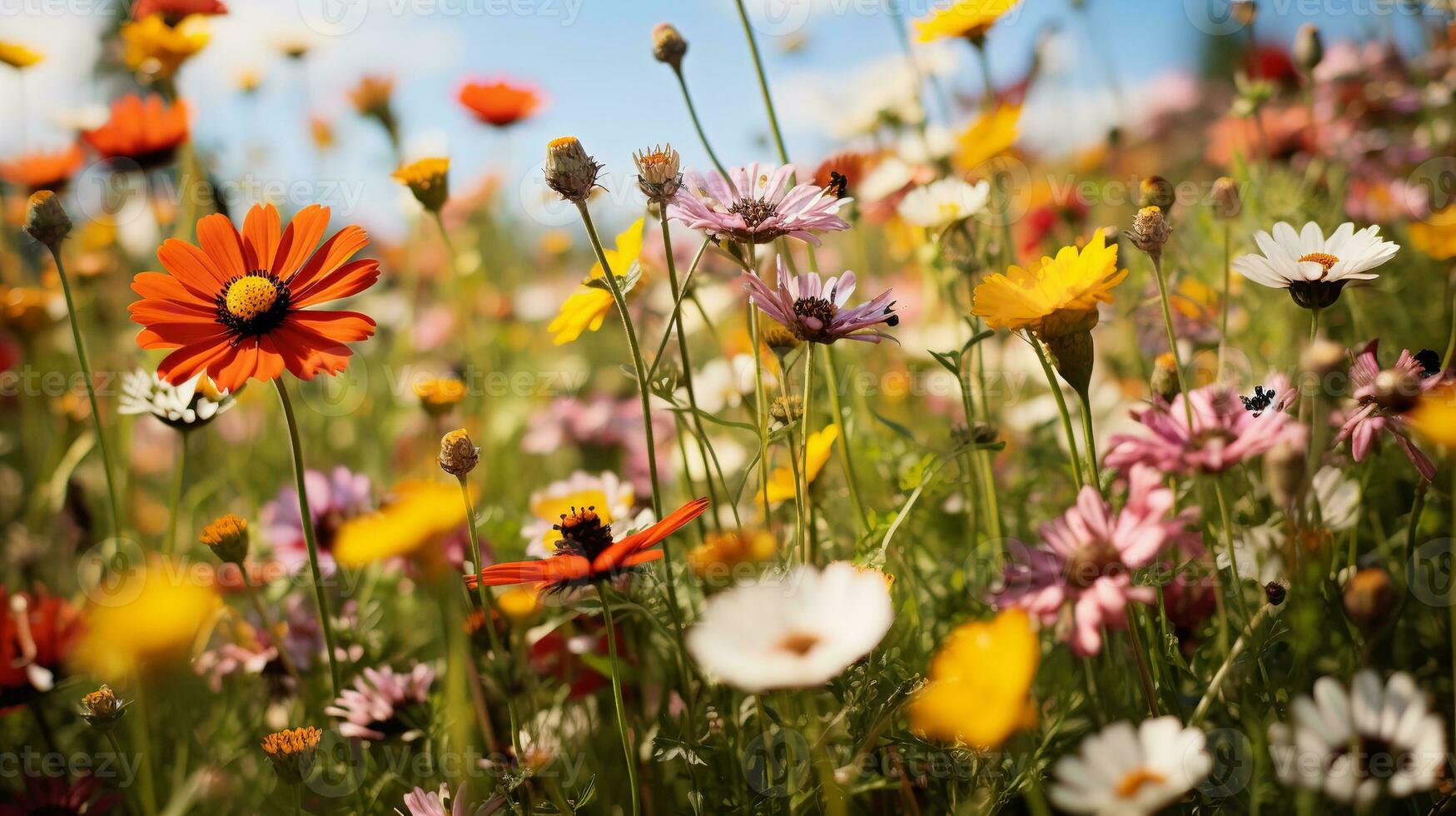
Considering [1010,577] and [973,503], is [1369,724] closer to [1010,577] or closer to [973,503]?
[1010,577]

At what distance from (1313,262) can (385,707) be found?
856 mm

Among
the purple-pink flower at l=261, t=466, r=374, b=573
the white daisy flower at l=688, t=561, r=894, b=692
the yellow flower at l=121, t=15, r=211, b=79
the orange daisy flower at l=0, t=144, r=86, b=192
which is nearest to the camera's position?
the white daisy flower at l=688, t=561, r=894, b=692

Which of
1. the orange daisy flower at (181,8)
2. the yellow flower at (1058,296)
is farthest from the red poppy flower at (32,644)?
the yellow flower at (1058,296)

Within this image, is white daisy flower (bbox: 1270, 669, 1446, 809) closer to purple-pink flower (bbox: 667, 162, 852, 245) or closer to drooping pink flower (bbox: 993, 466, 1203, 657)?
drooping pink flower (bbox: 993, 466, 1203, 657)

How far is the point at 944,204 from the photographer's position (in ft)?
3.52

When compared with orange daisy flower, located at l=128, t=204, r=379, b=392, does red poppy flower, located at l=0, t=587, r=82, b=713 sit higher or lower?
lower

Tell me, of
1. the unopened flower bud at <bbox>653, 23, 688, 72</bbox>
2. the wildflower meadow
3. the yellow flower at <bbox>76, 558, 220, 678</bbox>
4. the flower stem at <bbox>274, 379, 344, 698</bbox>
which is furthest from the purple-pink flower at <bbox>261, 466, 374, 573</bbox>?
the unopened flower bud at <bbox>653, 23, 688, 72</bbox>

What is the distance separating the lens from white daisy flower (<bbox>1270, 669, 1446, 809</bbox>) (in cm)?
49

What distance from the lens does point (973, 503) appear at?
0.93 m

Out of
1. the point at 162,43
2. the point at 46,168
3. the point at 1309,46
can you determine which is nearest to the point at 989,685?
the point at 1309,46

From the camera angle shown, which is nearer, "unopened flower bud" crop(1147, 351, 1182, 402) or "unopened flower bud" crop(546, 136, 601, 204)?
"unopened flower bud" crop(546, 136, 601, 204)

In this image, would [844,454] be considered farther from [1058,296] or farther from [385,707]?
[385,707]

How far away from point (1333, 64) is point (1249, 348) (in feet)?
3.88

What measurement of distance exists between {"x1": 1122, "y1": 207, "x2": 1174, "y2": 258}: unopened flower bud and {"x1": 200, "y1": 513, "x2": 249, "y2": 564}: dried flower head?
0.80 m
